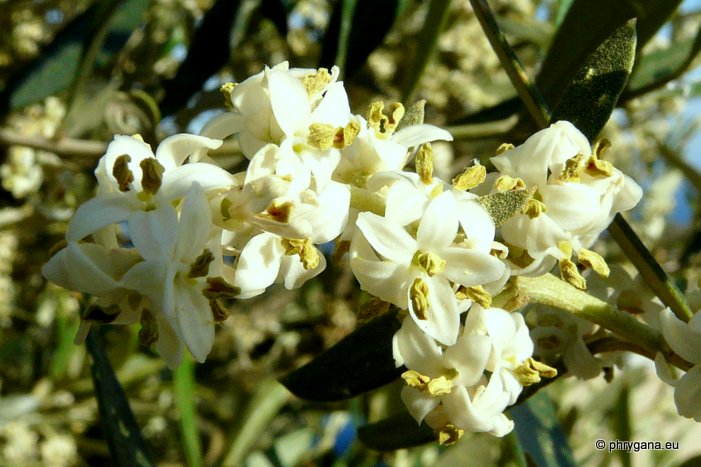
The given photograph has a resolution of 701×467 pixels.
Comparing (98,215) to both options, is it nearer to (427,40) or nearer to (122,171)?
(122,171)

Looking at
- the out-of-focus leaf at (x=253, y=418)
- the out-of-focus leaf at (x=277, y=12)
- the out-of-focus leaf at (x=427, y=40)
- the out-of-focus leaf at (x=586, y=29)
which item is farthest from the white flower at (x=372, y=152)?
the out-of-focus leaf at (x=253, y=418)

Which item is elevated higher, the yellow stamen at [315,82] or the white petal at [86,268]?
the yellow stamen at [315,82]

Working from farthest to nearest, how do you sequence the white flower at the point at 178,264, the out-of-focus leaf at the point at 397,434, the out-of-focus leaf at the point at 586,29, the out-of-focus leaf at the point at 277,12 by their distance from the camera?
1. the out-of-focus leaf at the point at 277,12
2. the out-of-focus leaf at the point at 586,29
3. the out-of-focus leaf at the point at 397,434
4. the white flower at the point at 178,264

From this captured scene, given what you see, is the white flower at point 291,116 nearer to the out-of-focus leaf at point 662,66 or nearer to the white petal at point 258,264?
the white petal at point 258,264

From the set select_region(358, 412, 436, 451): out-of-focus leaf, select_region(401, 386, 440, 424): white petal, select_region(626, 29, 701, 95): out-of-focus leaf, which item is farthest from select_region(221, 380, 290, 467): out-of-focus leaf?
select_region(401, 386, 440, 424): white petal

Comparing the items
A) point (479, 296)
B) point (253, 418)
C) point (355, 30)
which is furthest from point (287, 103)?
point (253, 418)

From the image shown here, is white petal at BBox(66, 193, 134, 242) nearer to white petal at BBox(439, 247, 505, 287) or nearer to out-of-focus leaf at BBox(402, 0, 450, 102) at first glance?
white petal at BBox(439, 247, 505, 287)
